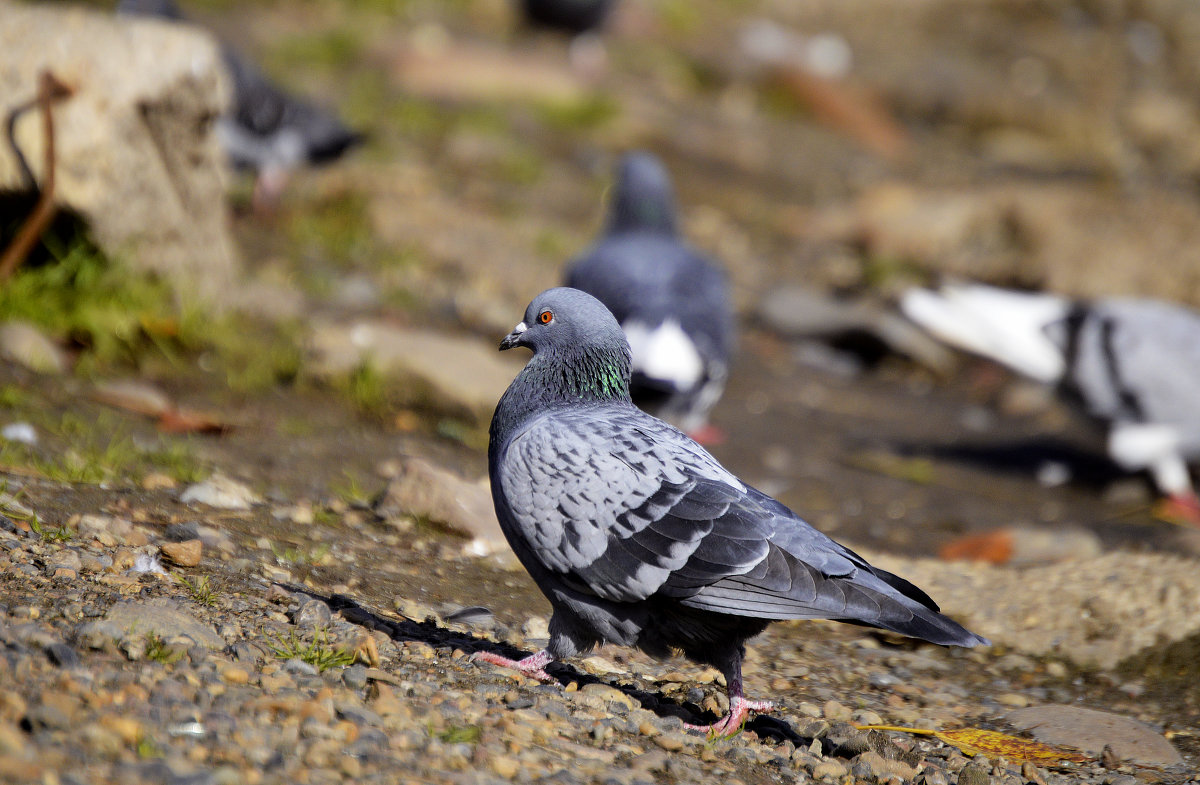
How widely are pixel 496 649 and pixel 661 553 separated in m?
0.69

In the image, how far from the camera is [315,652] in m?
2.65

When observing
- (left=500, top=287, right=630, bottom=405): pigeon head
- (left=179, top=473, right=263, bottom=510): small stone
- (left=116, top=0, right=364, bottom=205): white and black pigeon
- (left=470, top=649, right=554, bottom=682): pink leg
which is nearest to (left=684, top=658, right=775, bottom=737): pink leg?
(left=470, top=649, right=554, bottom=682): pink leg

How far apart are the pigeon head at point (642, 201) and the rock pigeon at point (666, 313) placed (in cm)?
2

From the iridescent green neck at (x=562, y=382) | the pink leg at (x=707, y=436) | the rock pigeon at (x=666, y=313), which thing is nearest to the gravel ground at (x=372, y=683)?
the iridescent green neck at (x=562, y=382)

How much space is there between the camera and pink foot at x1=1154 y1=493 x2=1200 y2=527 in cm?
603

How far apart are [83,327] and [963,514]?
4.17 meters

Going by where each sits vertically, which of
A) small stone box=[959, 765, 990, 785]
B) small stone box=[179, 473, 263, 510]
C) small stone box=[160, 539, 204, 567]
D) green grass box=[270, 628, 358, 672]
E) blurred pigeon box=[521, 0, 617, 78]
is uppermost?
blurred pigeon box=[521, 0, 617, 78]

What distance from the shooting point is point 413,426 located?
5.14 m

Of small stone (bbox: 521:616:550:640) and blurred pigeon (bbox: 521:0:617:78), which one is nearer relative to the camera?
small stone (bbox: 521:616:550:640)

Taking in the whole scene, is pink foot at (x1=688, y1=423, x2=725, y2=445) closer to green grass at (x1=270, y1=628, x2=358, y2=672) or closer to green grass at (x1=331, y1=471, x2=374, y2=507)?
green grass at (x1=331, y1=471, x2=374, y2=507)

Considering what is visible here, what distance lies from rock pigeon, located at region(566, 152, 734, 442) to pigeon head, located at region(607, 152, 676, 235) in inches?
0.6

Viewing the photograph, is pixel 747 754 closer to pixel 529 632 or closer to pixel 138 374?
pixel 529 632

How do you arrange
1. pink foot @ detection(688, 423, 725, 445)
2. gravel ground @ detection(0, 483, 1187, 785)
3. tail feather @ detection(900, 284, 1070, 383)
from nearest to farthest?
gravel ground @ detection(0, 483, 1187, 785)
pink foot @ detection(688, 423, 725, 445)
tail feather @ detection(900, 284, 1070, 383)

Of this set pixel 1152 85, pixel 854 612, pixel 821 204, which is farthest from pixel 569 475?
pixel 1152 85
